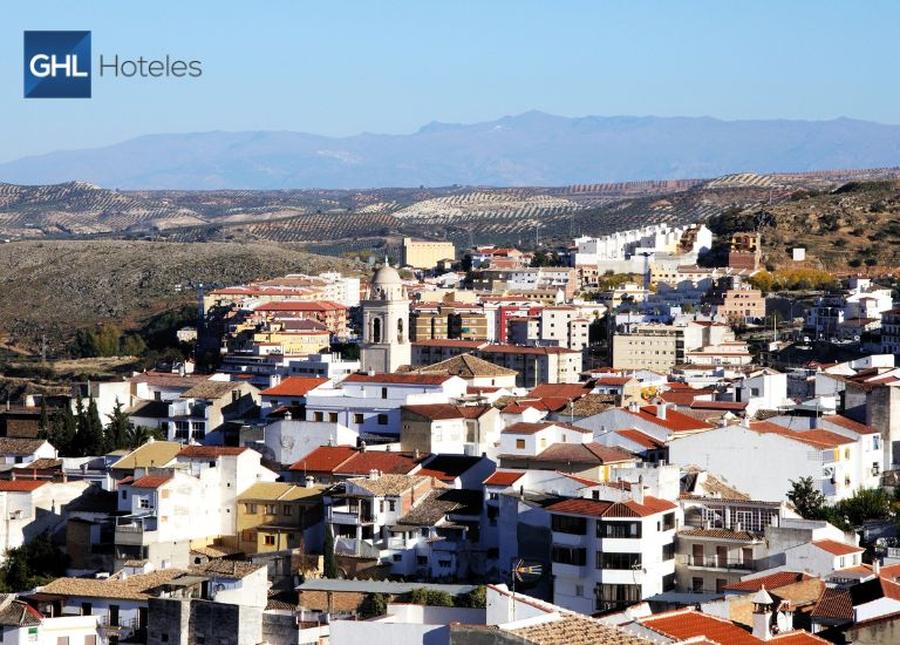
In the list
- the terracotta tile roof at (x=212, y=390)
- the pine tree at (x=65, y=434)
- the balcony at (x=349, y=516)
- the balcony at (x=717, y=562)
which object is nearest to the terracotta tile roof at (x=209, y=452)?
the balcony at (x=349, y=516)

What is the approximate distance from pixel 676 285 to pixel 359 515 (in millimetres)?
57511

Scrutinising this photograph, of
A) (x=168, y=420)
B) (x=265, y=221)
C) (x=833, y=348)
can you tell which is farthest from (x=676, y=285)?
(x=265, y=221)

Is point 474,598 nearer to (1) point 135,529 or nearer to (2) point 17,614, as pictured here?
(2) point 17,614

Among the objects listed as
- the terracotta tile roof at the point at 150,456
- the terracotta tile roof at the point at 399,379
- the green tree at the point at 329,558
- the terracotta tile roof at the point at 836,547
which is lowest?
the green tree at the point at 329,558

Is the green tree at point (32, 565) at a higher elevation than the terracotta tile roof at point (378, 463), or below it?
below

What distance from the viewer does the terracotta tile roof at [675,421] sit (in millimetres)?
38681

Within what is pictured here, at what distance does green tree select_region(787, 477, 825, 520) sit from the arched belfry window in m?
20.4

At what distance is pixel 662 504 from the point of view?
1195 inches

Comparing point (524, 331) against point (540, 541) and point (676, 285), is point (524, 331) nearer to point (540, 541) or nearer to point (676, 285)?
point (676, 285)

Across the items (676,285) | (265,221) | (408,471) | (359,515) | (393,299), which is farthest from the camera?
(265,221)

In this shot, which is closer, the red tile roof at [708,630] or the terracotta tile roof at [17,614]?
the red tile roof at [708,630]

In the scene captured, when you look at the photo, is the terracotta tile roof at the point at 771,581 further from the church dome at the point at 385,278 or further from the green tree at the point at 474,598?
the church dome at the point at 385,278

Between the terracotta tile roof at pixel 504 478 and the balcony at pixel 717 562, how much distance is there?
153 inches

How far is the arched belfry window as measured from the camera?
2128 inches
